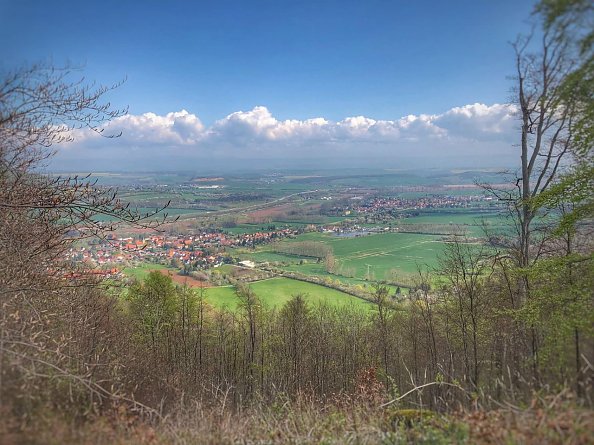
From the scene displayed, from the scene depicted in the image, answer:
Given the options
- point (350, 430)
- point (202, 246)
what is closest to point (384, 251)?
point (202, 246)

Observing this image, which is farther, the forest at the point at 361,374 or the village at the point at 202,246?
the village at the point at 202,246

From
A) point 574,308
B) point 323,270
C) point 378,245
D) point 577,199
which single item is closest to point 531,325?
point 574,308

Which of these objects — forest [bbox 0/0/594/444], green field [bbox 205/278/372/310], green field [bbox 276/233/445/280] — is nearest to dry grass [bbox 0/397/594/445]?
forest [bbox 0/0/594/444]

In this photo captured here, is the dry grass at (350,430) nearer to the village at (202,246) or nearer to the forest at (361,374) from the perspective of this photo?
the forest at (361,374)

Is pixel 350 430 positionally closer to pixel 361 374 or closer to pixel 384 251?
pixel 361 374

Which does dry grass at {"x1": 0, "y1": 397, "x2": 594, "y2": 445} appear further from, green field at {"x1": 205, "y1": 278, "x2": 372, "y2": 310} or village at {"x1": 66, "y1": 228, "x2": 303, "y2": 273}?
village at {"x1": 66, "y1": 228, "x2": 303, "y2": 273}

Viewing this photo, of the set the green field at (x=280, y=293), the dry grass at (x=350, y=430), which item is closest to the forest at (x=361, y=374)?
the dry grass at (x=350, y=430)

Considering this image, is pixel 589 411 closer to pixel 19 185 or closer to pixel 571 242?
pixel 571 242

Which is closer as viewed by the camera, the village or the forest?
the forest
